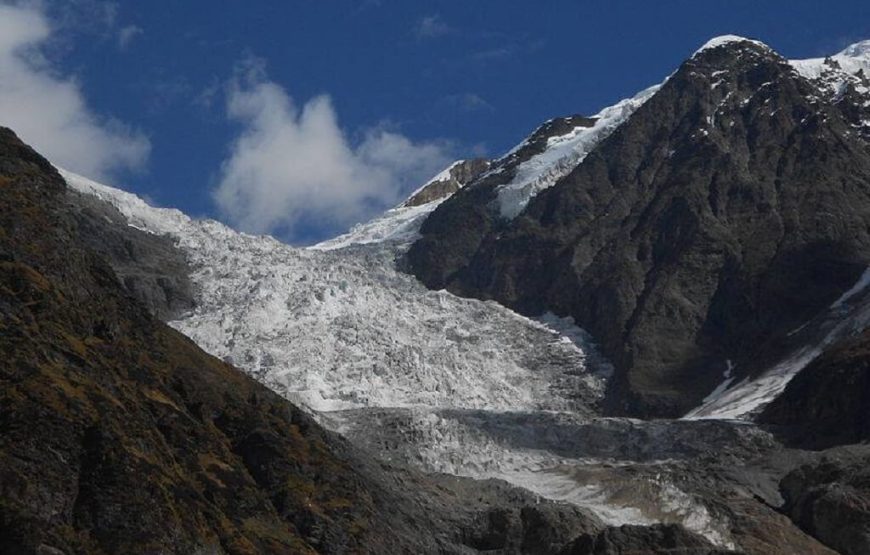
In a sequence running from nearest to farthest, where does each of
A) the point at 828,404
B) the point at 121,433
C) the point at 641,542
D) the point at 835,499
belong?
the point at 121,433, the point at 641,542, the point at 835,499, the point at 828,404

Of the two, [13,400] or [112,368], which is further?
[112,368]

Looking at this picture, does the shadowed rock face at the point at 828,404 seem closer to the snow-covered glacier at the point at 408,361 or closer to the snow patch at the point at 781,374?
the snow patch at the point at 781,374

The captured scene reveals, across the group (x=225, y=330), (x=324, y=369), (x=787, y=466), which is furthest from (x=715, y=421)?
(x=225, y=330)

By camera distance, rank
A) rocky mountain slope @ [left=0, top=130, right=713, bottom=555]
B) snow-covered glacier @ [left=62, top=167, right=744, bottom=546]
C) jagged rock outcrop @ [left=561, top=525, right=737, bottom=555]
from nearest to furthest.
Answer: rocky mountain slope @ [left=0, top=130, right=713, bottom=555]
jagged rock outcrop @ [left=561, top=525, right=737, bottom=555]
snow-covered glacier @ [left=62, top=167, right=744, bottom=546]

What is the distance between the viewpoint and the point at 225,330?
6304 inches

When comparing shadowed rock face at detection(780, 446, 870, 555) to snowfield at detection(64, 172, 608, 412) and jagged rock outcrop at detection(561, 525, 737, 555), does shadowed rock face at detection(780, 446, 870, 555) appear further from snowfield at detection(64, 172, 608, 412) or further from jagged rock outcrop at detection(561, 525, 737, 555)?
snowfield at detection(64, 172, 608, 412)

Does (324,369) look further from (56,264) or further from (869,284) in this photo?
(56,264)

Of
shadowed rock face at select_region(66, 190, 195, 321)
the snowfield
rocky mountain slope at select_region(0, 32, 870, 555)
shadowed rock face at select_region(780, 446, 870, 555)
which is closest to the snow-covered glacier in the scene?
the snowfield

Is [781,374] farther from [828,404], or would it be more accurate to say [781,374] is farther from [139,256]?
[139,256]

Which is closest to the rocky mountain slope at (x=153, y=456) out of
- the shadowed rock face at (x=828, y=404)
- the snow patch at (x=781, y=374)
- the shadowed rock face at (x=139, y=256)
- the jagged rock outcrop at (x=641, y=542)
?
the jagged rock outcrop at (x=641, y=542)

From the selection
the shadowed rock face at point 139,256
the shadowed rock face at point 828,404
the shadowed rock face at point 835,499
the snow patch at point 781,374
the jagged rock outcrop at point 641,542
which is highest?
the shadowed rock face at point 139,256

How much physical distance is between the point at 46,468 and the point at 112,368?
16700 millimetres

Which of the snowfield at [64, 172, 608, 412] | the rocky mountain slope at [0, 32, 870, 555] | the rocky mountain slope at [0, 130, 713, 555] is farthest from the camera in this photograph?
the snowfield at [64, 172, 608, 412]

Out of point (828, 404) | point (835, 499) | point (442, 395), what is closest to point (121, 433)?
point (835, 499)
